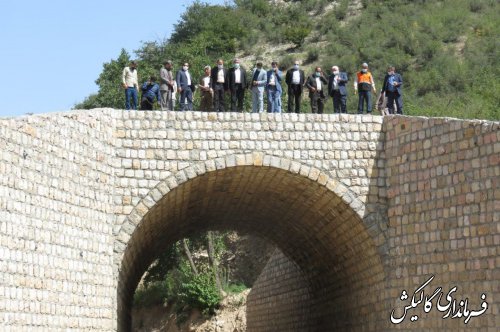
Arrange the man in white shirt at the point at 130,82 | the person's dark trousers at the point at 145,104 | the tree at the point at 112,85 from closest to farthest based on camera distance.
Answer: the man in white shirt at the point at 130,82
the person's dark trousers at the point at 145,104
the tree at the point at 112,85

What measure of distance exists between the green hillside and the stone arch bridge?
53.7 feet

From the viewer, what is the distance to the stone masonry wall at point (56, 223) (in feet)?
41.9

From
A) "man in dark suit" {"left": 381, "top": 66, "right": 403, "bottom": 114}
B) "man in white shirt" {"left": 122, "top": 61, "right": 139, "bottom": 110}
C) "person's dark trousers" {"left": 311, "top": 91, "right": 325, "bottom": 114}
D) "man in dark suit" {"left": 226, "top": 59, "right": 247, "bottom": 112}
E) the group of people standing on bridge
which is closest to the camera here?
"man in white shirt" {"left": 122, "top": 61, "right": 139, "bottom": 110}

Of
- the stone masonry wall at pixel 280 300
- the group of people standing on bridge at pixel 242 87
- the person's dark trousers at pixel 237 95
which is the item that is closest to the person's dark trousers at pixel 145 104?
the group of people standing on bridge at pixel 242 87

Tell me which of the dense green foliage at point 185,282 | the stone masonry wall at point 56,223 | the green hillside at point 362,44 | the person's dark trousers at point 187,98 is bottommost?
the stone masonry wall at point 56,223

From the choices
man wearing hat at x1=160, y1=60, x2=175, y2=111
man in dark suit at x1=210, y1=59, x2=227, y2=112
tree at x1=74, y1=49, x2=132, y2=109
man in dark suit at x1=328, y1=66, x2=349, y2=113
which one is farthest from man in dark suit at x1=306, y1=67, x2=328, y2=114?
tree at x1=74, y1=49, x2=132, y2=109

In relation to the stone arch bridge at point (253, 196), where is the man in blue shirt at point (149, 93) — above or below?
above

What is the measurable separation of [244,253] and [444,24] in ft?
56.1

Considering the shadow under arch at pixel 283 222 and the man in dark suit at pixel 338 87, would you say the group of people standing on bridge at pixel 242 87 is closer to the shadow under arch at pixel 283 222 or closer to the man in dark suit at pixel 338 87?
the man in dark suit at pixel 338 87

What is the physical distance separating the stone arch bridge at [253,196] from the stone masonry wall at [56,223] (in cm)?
3

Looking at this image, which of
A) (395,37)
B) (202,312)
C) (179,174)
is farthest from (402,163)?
(395,37)

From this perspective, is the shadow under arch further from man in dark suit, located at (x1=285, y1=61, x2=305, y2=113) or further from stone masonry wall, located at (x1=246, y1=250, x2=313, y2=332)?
man in dark suit, located at (x1=285, y1=61, x2=305, y2=113)

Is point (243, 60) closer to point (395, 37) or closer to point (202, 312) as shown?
point (395, 37)

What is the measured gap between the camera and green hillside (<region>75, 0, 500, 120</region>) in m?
37.7
